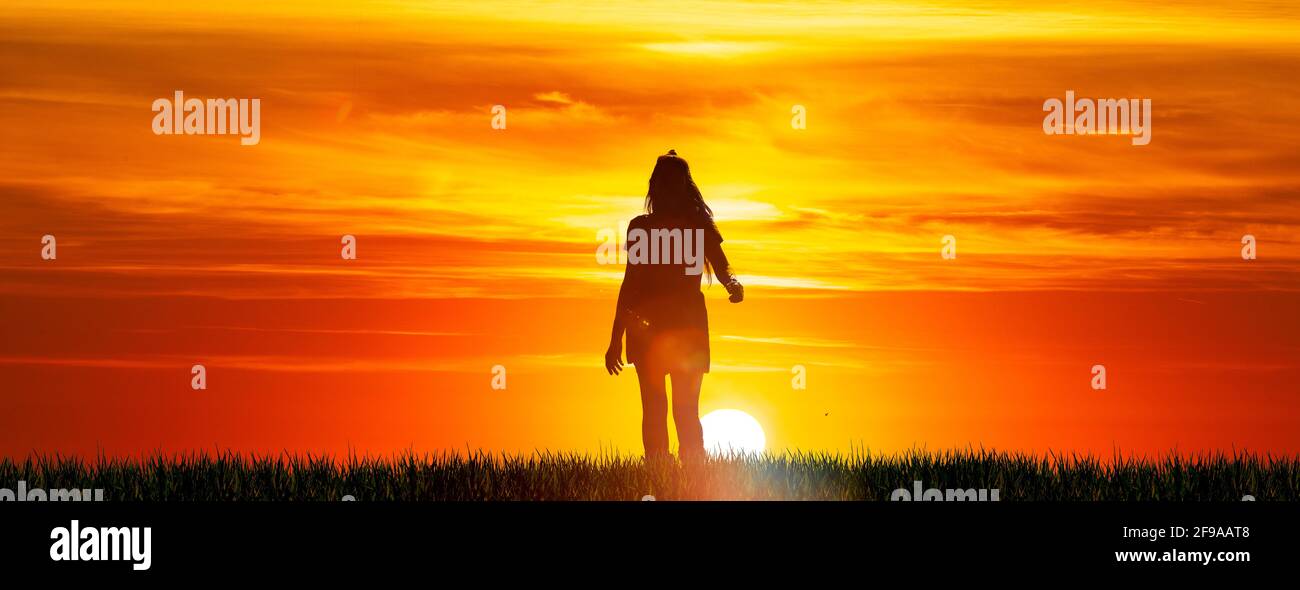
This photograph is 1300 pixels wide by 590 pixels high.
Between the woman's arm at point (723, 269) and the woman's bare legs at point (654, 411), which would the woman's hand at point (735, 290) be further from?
the woman's bare legs at point (654, 411)

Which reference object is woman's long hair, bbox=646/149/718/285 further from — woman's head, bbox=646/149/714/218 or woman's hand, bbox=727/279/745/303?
woman's hand, bbox=727/279/745/303

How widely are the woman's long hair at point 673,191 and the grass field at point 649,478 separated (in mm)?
2252

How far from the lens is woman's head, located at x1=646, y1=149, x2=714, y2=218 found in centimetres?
1291

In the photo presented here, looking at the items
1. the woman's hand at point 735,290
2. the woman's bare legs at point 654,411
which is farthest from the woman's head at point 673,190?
the woman's bare legs at point 654,411

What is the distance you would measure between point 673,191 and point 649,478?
268 cm

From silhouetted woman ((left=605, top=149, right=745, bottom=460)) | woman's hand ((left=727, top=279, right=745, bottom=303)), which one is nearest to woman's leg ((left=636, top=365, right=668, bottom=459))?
silhouetted woman ((left=605, top=149, right=745, bottom=460))

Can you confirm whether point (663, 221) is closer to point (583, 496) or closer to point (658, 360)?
point (658, 360)

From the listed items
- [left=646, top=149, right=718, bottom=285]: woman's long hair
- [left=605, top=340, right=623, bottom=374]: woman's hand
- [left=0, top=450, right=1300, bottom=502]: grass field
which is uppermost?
[left=646, top=149, right=718, bottom=285]: woman's long hair

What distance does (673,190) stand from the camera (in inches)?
508

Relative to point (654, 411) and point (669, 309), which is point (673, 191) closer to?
point (669, 309)

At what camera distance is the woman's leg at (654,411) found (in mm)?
13008
